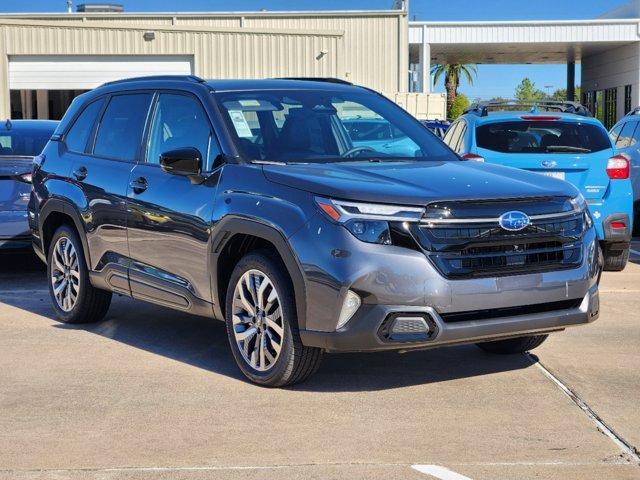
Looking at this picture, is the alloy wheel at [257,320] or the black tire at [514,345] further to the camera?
the black tire at [514,345]

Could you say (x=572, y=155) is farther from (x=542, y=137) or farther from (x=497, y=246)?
(x=497, y=246)

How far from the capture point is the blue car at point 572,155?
10.1 metres

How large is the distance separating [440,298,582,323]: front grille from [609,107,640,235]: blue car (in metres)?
8.27

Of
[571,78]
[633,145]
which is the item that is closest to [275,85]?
[633,145]

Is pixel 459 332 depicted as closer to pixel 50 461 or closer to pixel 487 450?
pixel 487 450

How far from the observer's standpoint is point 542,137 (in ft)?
34.0

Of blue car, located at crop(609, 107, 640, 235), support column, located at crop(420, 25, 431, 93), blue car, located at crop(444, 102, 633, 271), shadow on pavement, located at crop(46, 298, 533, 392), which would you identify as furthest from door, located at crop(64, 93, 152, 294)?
→ support column, located at crop(420, 25, 431, 93)

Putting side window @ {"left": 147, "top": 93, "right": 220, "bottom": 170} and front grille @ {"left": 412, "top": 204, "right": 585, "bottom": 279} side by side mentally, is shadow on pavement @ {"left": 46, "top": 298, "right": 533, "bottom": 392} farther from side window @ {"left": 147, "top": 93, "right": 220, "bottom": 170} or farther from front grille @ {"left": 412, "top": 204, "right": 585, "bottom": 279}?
side window @ {"left": 147, "top": 93, "right": 220, "bottom": 170}

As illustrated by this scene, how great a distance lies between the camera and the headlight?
540 cm

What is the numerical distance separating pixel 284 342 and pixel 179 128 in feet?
6.09

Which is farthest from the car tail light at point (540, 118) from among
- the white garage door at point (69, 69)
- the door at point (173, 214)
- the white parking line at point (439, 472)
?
the white garage door at point (69, 69)

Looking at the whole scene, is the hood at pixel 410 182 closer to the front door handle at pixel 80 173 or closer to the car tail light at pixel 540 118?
the front door handle at pixel 80 173

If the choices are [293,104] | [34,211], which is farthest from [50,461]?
[34,211]

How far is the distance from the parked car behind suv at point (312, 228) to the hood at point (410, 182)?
0.01 m
